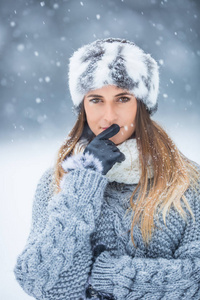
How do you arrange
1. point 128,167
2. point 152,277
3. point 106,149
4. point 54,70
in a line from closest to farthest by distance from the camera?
1. point 152,277
2. point 106,149
3. point 128,167
4. point 54,70

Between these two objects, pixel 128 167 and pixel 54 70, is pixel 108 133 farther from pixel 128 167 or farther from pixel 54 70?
pixel 54 70

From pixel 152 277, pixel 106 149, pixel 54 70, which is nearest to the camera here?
pixel 152 277

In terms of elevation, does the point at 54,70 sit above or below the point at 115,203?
above

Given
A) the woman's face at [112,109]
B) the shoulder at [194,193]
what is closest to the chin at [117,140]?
the woman's face at [112,109]

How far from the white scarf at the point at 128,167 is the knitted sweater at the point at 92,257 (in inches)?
6.5

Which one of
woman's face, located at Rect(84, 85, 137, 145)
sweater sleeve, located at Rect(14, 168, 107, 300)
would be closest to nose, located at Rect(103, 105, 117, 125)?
woman's face, located at Rect(84, 85, 137, 145)

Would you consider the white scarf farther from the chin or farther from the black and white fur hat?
the black and white fur hat

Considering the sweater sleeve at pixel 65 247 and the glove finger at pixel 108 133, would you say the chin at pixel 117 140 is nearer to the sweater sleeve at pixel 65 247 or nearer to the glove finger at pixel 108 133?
the glove finger at pixel 108 133

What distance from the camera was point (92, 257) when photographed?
117cm

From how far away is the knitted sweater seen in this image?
1.09 metres

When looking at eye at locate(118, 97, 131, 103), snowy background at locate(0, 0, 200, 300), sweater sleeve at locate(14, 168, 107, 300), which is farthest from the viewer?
snowy background at locate(0, 0, 200, 300)

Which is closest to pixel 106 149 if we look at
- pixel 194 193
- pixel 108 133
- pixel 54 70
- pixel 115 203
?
pixel 108 133

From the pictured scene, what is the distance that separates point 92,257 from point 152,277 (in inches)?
8.3

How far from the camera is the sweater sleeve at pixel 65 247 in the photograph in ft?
3.57
